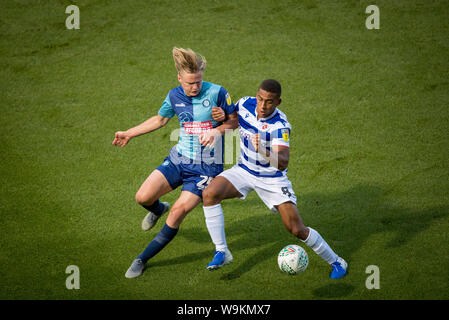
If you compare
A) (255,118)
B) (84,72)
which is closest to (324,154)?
→ (255,118)

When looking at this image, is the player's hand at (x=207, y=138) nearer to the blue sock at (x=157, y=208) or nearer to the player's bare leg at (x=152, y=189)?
the player's bare leg at (x=152, y=189)

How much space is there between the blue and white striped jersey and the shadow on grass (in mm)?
1110

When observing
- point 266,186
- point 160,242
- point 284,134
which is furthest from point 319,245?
point 160,242

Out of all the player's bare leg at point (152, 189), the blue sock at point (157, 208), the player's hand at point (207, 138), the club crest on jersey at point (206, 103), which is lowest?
the blue sock at point (157, 208)

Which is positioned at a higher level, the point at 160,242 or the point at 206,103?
the point at 206,103

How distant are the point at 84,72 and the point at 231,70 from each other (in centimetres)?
289

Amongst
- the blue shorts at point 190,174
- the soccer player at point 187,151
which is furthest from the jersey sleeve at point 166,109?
the blue shorts at point 190,174

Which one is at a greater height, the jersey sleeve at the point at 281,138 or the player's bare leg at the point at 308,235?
the jersey sleeve at the point at 281,138

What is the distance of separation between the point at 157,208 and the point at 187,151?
92cm

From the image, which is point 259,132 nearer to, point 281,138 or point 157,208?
point 281,138

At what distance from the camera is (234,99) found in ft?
30.6

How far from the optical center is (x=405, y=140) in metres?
8.31

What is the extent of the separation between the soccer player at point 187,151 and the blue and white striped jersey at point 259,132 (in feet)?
0.47

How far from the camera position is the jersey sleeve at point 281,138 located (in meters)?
5.66
